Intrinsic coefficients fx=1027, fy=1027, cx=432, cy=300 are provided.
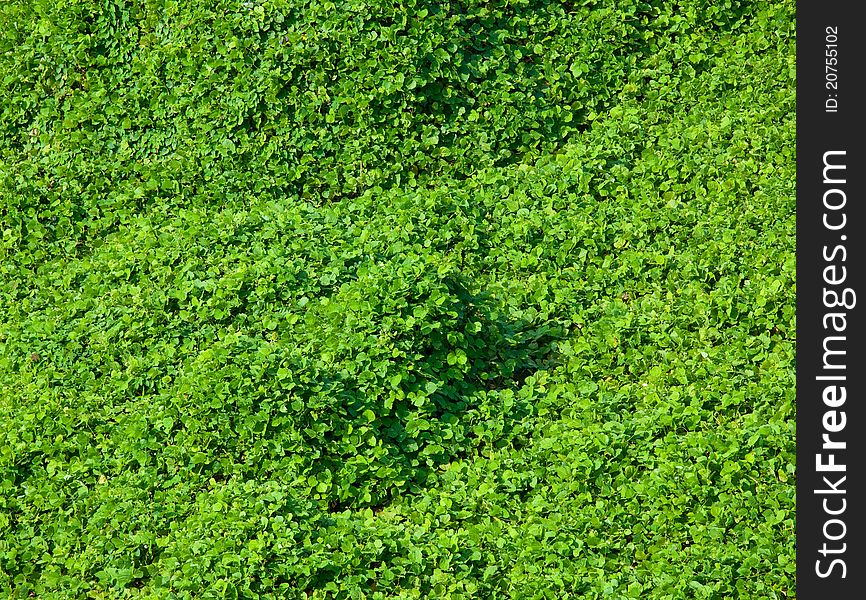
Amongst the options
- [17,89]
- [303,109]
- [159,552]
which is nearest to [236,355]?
[159,552]

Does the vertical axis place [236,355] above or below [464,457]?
above

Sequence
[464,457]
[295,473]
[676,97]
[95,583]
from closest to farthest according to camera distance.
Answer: [95,583], [295,473], [464,457], [676,97]

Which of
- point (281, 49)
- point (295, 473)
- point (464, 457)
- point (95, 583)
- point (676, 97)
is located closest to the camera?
point (95, 583)

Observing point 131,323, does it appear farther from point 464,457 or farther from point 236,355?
point 464,457

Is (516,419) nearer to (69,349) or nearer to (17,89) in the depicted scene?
(69,349)

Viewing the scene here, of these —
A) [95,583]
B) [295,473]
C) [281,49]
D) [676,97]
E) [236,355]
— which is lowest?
[95,583]

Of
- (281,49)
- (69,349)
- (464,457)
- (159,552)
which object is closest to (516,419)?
(464,457)

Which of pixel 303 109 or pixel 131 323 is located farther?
pixel 303 109
